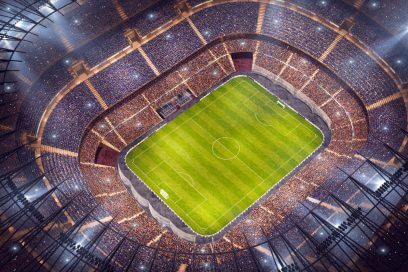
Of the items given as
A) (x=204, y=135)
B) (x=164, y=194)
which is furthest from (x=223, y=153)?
(x=164, y=194)

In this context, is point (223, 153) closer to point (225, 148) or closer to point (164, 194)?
point (225, 148)

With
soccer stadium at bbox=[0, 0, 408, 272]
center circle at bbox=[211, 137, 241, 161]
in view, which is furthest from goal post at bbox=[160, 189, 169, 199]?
center circle at bbox=[211, 137, 241, 161]

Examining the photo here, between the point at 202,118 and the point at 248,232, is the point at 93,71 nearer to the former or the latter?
the point at 202,118

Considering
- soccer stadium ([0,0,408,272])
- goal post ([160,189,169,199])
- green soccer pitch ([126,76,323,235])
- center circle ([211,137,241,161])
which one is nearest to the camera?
soccer stadium ([0,0,408,272])

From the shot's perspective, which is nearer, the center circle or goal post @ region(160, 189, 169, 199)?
goal post @ region(160, 189, 169, 199)

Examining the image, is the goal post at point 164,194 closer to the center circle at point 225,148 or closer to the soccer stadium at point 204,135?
the soccer stadium at point 204,135

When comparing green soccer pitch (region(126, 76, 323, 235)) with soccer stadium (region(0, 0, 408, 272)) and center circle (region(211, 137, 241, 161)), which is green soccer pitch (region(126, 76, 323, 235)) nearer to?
center circle (region(211, 137, 241, 161))
